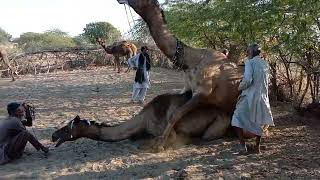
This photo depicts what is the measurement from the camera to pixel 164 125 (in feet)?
29.8

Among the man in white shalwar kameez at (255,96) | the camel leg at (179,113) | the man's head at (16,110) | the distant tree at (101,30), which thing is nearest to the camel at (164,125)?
the camel leg at (179,113)

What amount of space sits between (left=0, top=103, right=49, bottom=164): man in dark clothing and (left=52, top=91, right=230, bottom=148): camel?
2.71ft

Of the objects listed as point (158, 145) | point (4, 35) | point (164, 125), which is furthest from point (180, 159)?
point (4, 35)

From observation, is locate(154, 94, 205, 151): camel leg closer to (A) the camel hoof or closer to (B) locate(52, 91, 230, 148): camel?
(A) the camel hoof

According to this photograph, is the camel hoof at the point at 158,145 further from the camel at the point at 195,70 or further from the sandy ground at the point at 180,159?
the sandy ground at the point at 180,159

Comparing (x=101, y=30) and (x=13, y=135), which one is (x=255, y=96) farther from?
(x=101, y=30)

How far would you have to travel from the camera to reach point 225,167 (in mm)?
7297

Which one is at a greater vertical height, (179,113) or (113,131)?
(179,113)

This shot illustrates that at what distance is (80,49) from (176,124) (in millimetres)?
23240

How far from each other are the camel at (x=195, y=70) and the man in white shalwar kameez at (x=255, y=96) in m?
0.99

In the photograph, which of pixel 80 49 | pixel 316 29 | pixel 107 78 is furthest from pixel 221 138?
pixel 80 49

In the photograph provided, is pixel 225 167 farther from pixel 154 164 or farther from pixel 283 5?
pixel 283 5

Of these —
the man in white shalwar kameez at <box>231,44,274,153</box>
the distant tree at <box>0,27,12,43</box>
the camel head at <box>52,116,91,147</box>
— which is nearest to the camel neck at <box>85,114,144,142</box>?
the camel head at <box>52,116,91,147</box>

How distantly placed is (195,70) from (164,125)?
3.69ft
